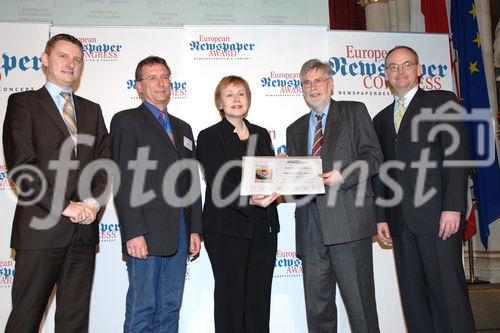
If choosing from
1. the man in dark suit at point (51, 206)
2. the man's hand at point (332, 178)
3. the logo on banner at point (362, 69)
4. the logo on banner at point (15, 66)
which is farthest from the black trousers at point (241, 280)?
the logo on banner at point (15, 66)

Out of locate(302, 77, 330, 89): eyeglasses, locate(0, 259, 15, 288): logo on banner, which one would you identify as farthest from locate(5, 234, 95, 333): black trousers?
locate(302, 77, 330, 89): eyeglasses

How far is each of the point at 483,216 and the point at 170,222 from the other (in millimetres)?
3750

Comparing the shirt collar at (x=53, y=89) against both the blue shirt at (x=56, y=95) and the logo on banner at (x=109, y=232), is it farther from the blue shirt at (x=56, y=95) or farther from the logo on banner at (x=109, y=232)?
the logo on banner at (x=109, y=232)

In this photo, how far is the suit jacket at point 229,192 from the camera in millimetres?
3002

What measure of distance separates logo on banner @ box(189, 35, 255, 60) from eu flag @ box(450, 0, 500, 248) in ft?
8.98

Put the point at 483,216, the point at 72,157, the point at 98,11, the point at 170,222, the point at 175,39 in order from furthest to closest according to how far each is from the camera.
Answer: the point at 98,11, the point at 483,216, the point at 175,39, the point at 170,222, the point at 72,157

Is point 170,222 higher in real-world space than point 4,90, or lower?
lower

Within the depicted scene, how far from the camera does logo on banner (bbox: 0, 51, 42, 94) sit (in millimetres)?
3994

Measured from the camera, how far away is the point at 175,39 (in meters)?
4.22

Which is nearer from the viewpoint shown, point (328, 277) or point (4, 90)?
point (328, 277)

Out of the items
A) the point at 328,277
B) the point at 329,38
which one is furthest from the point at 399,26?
the point at 328,277

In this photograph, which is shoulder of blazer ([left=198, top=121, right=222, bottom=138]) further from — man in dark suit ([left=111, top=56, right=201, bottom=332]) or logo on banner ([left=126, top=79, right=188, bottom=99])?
logo on banner ([left=126, top=79, right=188, bottom=99])

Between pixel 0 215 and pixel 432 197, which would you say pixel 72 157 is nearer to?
pixel 0 215

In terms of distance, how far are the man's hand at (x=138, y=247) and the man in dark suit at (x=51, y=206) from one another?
0.22 meters
